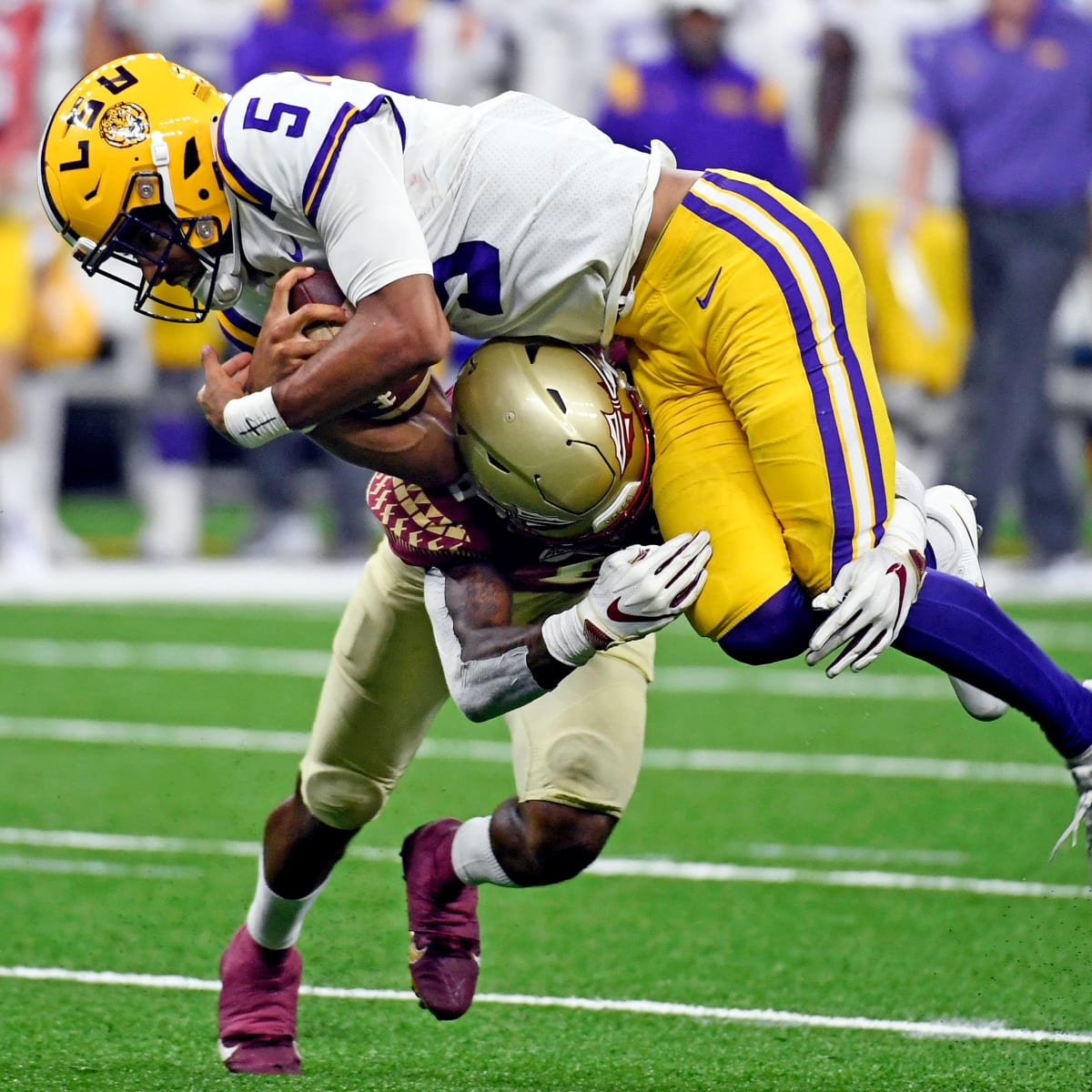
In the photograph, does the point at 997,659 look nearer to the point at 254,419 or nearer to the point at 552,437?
the point at 552,437

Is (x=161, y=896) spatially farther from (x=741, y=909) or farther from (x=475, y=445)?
(x=475, y=445)

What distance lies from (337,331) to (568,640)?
58 cm

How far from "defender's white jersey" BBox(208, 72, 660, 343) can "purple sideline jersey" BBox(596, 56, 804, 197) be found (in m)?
5.12

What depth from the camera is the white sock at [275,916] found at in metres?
3.71

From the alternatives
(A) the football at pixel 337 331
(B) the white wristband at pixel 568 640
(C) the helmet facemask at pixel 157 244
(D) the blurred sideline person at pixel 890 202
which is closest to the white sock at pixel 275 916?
(B) the white wristband at pixel 568 640

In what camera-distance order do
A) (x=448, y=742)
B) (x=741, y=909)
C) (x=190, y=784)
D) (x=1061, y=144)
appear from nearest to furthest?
(x=741, y=909) → (x=190, y=784) → (x=448, y=742) → (x=1061, y=144)

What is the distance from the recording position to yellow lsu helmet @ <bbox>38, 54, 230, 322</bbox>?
3279mm

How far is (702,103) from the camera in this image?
8.52 metres

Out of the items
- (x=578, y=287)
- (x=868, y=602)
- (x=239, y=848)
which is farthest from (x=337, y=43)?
(x=868, y=602)

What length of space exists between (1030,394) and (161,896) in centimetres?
519

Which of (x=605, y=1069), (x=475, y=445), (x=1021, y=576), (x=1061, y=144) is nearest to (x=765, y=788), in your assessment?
(x=605, y=1069)

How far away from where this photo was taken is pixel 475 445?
3.34 metres

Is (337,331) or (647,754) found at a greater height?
(337,331)

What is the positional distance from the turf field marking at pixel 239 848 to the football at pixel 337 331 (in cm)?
190
